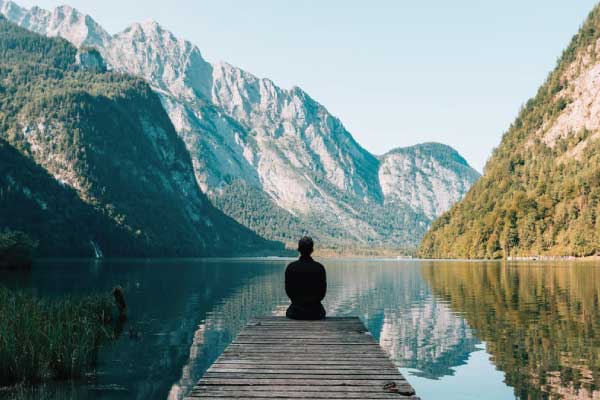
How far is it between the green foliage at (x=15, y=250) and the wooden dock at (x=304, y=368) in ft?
396

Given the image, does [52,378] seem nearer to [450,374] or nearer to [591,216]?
[450,374]

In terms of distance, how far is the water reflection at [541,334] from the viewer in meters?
26.7

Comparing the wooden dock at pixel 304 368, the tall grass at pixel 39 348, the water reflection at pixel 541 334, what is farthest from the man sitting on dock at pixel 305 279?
the tall grass at pixel 39 348

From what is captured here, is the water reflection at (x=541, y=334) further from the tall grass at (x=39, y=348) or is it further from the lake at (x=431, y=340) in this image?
the tall grass at (x=39, y=348)

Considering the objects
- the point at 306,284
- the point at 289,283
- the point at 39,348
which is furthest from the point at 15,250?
the point at 306,284

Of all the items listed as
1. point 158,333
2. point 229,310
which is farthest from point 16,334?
point 229,310

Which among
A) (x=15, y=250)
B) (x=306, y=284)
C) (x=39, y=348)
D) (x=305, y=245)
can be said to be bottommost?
(x=15, y=250)

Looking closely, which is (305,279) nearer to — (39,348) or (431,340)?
(39,348)

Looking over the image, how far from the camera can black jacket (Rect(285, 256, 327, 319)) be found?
2320 centimetres

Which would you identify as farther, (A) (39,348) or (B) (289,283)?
(A) (39,348)

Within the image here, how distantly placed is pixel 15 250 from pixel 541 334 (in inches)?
4662

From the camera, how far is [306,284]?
2353 cm

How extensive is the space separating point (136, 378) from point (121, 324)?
1836 cm

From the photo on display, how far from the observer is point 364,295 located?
257 feet
